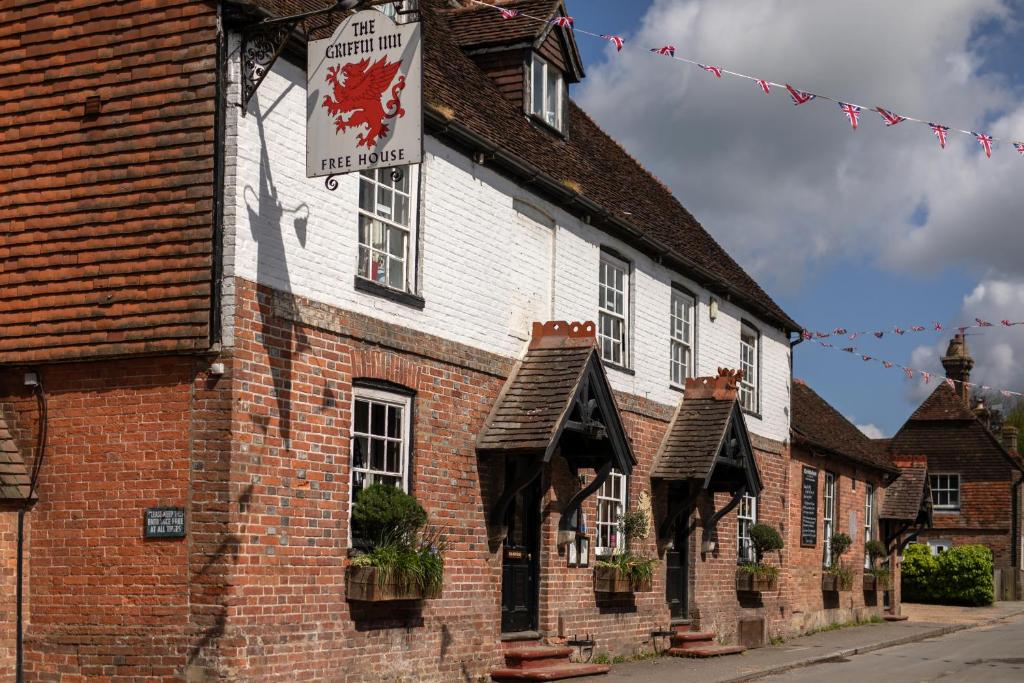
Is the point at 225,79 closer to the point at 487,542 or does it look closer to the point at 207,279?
the point at 207,279

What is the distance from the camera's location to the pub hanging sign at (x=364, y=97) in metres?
11.7

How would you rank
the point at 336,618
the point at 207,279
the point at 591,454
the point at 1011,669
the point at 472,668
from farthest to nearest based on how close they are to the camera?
the point at 1011,669, the point at 591,454, the point at 472,668, the point at 336,618, the point at 207,279

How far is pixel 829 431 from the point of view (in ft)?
102

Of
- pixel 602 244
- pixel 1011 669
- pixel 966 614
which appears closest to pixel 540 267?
pixel 602 244

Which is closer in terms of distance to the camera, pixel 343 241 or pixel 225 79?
pixel 225 79

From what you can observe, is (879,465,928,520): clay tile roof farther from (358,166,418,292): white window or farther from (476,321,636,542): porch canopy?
(358,166,418,292): white window

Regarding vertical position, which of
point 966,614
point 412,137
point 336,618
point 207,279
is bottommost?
point 966,614

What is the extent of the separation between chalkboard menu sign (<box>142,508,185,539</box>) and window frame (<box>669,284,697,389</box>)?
36.6 ft

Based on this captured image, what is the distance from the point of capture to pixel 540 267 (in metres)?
17.2

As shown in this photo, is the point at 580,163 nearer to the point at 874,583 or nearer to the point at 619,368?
the point at 619,368

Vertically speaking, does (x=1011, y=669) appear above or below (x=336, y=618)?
below

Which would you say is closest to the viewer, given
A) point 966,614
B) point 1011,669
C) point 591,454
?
point 591,454

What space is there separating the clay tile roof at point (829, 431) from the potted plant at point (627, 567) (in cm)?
843

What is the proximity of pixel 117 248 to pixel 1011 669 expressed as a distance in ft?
45.6
